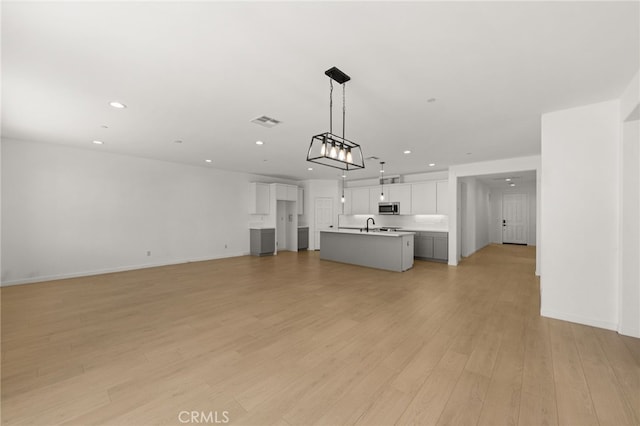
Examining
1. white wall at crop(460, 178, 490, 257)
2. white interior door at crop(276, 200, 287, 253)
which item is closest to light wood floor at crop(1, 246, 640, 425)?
white wall at crop(460, 178, 490, 257)

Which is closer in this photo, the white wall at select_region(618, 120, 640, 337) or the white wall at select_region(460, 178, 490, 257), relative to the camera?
the white wall at select_region(618, 120, 640, 337)

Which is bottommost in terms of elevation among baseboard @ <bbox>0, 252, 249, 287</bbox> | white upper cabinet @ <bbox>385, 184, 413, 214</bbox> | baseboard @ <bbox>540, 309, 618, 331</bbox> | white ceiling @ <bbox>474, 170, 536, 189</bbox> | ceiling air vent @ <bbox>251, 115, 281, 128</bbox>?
baseboard @ <bbox>0, 252, 249, 287</bbox>

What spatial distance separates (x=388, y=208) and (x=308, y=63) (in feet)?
23.2

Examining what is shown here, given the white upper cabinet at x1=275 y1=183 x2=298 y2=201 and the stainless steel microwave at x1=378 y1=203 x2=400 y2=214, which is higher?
the white upper cabinet at x1=275 y1=183 x2=298 y2=201

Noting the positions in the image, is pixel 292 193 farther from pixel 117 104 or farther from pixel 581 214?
pixel 581 214

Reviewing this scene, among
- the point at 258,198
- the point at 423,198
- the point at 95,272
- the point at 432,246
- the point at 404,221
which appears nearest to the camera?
the point at 95,272

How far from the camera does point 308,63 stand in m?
2.42

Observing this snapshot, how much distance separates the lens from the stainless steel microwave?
8742 mm

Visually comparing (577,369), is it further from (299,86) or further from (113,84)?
(113,84)

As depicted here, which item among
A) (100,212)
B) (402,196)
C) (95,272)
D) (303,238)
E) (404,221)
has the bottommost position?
(95,272)

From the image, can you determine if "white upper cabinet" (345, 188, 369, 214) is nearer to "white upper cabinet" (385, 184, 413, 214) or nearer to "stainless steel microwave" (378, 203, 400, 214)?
"stainless steel microwave" (378, 203, 400, 214)

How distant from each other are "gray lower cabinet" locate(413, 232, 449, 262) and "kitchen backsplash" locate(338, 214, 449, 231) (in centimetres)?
56

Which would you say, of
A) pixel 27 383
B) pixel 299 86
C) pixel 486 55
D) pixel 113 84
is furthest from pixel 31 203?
pixel 486 55

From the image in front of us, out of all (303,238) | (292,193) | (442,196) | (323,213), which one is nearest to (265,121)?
(292,193)
